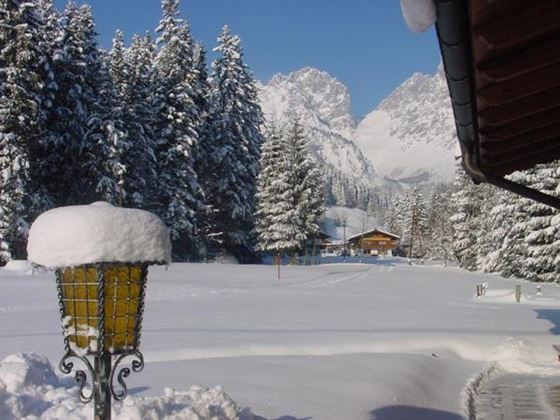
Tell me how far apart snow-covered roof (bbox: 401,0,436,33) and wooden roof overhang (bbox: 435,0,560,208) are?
4 centimetres

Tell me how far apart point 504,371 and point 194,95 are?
35.7 m

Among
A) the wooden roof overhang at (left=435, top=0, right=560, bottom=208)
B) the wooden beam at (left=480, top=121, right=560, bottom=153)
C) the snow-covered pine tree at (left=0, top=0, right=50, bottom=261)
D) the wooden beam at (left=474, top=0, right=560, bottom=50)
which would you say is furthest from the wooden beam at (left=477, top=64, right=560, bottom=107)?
the snow-covered pine tree at (left=0, top=0, right=50, bottom=261)

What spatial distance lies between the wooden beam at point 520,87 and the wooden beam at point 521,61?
0.24m

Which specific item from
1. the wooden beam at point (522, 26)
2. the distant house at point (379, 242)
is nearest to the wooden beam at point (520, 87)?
the wooden beam at point (522, 26)

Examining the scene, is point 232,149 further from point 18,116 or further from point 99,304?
point 99,304

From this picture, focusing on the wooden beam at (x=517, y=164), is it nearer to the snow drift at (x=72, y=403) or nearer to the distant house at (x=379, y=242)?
the snow drift at (x=72, y=403)

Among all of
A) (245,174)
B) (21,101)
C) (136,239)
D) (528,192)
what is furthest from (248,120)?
(136,239)

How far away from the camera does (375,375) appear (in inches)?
321

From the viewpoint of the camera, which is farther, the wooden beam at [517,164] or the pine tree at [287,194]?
the pine tree at [287,194]

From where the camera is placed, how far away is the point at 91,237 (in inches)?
128

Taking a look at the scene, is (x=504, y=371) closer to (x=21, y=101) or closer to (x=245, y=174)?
(x=21, y=101)

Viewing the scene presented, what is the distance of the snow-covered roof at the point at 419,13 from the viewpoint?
8.34 feet

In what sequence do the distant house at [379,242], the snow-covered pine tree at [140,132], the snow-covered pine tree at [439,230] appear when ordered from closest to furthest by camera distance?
the snow-covered pine tree at [140,132] → the snow-covered pine tree at [439,230] → the distant house at [379,242]

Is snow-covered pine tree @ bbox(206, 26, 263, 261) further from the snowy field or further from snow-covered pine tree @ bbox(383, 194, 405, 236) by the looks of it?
snow-covered pine tree @ bbox(383, 194, 405, 236)
